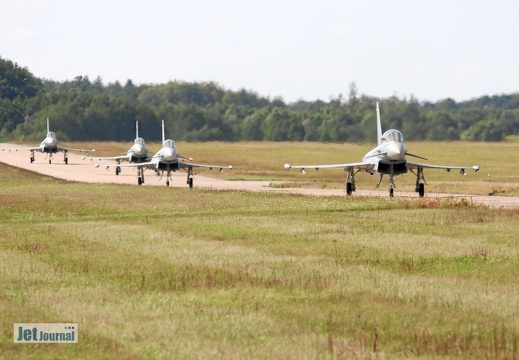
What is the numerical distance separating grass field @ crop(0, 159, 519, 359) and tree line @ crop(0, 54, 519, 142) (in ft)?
146

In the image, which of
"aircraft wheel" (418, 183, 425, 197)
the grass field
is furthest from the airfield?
the grass field

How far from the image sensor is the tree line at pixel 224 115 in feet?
310

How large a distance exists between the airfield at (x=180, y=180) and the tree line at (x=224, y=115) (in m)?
12.7

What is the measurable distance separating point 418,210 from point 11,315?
23659 millimetres

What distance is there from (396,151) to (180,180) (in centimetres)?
2701

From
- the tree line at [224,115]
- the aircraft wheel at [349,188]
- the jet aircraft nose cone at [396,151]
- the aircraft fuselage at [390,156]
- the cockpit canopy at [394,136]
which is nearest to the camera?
the jet aircraft nose cone at [396,151]

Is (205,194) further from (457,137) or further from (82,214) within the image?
(457,137)

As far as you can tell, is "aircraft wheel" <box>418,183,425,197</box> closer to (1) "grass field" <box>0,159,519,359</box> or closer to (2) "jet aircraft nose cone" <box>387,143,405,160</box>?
(2) "jet aircraft nose cone" <box>387,143,405,160</box>

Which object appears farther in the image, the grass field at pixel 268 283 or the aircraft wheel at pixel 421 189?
the aircraft wheel at pixel 421 189

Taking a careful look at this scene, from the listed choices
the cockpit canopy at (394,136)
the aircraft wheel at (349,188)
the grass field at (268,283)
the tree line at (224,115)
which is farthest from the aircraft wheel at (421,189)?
the tree line at (224,115)

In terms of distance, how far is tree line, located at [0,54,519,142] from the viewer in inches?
3716

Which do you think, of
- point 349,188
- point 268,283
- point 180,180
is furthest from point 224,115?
point 268,283

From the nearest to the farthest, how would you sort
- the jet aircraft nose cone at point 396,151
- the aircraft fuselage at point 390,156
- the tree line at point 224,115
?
1. the jet aircraft nose cone at point 396,151
2. the aircraft fuselage at point 390,156
3. the tree line at point 224,115

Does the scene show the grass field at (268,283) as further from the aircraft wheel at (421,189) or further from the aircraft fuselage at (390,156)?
the aircraft wheel at (421,189)
